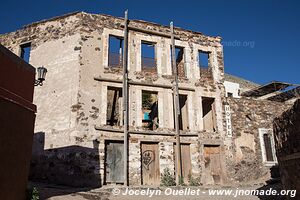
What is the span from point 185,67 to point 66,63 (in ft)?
20.9

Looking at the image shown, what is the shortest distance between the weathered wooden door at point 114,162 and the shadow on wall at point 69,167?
1.77 feet

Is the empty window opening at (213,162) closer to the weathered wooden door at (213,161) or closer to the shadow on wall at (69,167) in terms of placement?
the weathered wooden door at (213,161)

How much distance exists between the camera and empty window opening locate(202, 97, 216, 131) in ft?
50.9

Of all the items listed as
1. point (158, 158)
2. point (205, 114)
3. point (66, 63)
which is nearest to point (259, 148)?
point (205, 114)

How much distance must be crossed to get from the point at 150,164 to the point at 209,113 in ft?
16.5

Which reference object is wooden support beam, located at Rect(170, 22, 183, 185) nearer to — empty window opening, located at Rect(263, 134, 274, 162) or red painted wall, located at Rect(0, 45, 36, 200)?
empty window opening, located at Rect(263, 134, 274, 162)

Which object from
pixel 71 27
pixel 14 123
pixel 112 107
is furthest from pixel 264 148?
pixel 14 123

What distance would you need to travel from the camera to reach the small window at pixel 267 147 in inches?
600

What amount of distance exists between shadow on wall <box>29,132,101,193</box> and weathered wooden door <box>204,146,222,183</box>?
18.5 ft

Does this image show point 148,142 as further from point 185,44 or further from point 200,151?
point 185,44

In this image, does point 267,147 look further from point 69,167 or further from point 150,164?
point 69,167

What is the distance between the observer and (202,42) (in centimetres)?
1653

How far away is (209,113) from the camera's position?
16.1 metres

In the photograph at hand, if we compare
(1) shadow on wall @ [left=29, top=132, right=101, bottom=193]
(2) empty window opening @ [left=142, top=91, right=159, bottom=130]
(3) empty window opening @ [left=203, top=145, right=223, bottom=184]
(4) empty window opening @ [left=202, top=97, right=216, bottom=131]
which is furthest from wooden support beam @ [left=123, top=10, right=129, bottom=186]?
(4) empty window opening @ [left=202, top=97, right=216, bottom=131]
